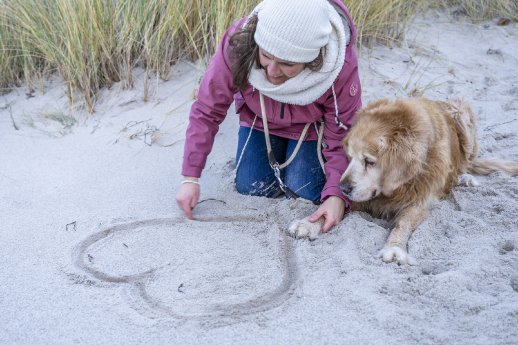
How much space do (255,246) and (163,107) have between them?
196 cm

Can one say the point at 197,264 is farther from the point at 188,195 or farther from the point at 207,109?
the point at 207,109

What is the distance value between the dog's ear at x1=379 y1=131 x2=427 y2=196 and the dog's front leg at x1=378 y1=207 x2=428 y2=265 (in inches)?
8.6

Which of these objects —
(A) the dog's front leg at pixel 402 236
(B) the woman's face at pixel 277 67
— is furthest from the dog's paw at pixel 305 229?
(B) the woman's face at pixel 277 67

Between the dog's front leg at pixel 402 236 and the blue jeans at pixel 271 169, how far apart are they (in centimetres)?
60

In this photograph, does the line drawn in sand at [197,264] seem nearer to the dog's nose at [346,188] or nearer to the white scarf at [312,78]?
the dog's nose at [346,188]

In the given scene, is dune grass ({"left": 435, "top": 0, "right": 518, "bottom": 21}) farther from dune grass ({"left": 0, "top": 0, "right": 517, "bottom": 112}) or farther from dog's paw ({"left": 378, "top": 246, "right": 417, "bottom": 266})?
dog's paw ({"left": 378, "top": 246, "right": 417, "bottom": 266})

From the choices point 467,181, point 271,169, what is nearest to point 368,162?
point 271,169

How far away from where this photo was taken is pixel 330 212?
10.5 feet

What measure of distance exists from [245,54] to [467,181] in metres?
1.71

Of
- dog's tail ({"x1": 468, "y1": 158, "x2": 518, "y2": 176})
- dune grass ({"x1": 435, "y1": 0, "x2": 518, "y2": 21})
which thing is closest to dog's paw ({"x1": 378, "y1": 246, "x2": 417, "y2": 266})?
dog's tail ({"x1": 468, "y1": 158, "x2": 518, "y2": 176})

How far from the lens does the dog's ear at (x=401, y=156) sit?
3100 millimetres

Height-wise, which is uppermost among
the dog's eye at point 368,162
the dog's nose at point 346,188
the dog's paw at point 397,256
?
the dog's eye at point 368,162

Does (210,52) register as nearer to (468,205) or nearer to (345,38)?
(345,38)

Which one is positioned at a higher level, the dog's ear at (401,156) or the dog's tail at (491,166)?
the dog's ear at (401,156)
